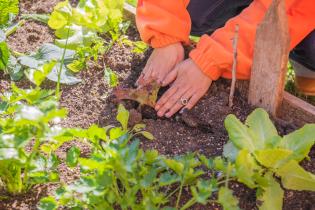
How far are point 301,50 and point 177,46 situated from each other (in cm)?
56

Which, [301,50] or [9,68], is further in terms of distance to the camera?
[301,50]

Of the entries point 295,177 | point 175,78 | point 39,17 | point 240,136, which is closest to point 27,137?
point 240,136

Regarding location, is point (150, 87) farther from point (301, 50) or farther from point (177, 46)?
point (301, 50)

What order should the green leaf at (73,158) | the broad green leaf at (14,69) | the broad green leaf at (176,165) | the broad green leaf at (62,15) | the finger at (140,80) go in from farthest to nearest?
1. the broad green leaf at (14,69)
2. the finger at (140,80)
3. the broad green leaf at (62,15)
4. the green leaf at (73,158)
5. the broad green leaf at (176,165)

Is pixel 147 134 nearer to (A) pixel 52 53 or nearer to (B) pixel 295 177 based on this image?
(B) pixel 295 177

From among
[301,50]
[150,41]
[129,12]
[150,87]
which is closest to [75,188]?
[150,87]

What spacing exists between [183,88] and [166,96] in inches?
2.4

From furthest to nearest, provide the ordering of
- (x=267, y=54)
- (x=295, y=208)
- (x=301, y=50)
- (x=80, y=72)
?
(x=301, y=50)
(x=80, y=72)
(x=267, y=54)
(x=295, y=208)

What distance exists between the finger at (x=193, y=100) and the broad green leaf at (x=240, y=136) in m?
0.31

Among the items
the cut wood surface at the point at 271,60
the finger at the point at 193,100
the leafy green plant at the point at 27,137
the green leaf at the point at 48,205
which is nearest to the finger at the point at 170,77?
the finger at the point at 193,100

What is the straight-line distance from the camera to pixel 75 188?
51.5 inches

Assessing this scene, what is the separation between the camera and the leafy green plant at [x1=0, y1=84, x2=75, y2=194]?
126cm

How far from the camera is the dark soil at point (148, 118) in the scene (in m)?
1.61

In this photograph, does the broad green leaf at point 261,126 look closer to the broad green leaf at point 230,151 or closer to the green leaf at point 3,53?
the broad green leaf at point 230,151
